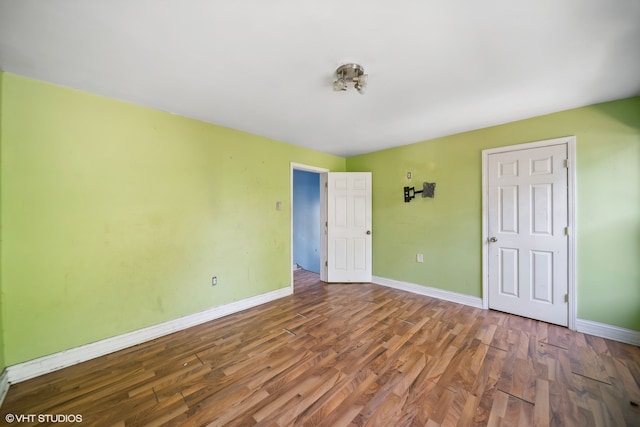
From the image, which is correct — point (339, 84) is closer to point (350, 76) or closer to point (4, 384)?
point (350, 76)

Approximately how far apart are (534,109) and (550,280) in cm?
191

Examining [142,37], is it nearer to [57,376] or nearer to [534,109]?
[57,376]

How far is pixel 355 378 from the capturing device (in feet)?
5.55

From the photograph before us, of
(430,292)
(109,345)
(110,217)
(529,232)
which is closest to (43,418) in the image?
(109,345)

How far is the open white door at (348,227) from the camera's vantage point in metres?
4.04

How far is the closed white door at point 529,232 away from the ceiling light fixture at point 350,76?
2237 mm

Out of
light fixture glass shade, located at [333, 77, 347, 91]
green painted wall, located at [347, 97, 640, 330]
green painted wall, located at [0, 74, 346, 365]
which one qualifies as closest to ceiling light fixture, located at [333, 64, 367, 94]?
light fixture glass shade, located at [333, 77, 347, 91]

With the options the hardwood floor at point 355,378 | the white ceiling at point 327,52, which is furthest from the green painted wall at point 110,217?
the hardwood floor at point 355,378

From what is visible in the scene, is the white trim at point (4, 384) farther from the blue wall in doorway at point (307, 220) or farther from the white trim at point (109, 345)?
the blue wall in doorway at point (307, 220)

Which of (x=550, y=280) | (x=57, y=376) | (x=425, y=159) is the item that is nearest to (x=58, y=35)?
(x=57, y=376)

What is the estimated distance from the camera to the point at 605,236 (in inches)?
88.0

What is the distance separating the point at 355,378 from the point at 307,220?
12.3 ft

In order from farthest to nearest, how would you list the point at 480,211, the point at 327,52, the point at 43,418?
the point at 480,211 < the point at 327,52 < the point at 43,418

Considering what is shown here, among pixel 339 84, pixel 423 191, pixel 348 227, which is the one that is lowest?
pixel 348 227
